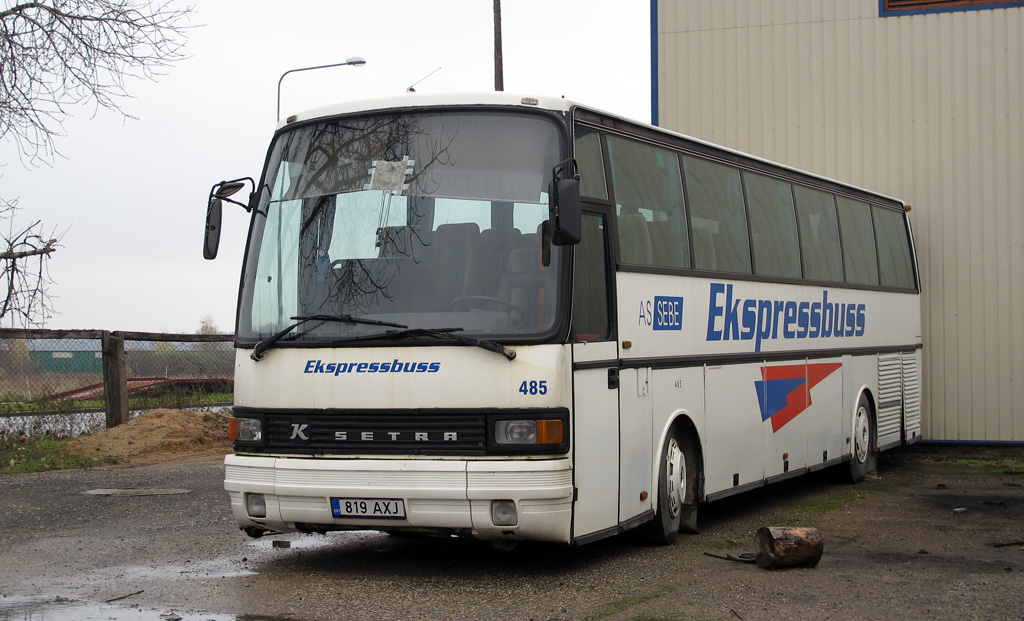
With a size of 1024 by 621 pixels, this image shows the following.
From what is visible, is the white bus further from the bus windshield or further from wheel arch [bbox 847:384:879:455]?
wheel arch [bbox 847:384:879:455]

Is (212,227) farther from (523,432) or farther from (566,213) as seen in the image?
(523,432)

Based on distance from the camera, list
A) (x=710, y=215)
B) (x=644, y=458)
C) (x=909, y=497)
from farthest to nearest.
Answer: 1. (x=909, y=497)
2. (x=710, y=215)
3. (x=644, y=458)

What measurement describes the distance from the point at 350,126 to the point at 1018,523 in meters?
6.77

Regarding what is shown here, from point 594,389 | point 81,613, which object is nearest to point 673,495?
point 594,389

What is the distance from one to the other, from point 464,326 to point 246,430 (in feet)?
5.60

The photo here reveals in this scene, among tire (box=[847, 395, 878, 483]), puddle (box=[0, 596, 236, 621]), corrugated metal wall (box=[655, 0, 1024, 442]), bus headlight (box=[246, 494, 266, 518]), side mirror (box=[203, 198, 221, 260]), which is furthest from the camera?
corrugated metal wall (box=[655, 0, 1024, 442])

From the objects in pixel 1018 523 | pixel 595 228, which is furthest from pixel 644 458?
pixel 1018 523

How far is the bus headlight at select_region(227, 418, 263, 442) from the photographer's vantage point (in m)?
8.01

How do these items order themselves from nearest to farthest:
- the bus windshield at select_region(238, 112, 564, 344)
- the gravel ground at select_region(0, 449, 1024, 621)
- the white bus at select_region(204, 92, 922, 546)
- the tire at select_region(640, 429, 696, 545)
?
the gravel ground at select_region(0, 449, 1024, 621) → the white bus at select_region(204, 92, 922, 546) → the bus windshield at select_region(238, 112, 564, 344) → the tire at select_region(640, 429, 696, 545)

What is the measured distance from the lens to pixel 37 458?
1518 centimetres

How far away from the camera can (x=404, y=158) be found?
8.12 meters

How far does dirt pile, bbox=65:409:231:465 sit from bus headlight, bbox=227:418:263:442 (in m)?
8.36

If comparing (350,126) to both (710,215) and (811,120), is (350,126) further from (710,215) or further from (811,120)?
(811,120)

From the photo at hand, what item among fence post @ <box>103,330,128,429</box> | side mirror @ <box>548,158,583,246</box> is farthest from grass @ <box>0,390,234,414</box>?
side mirror @ <box>548,158,583,246</box>
